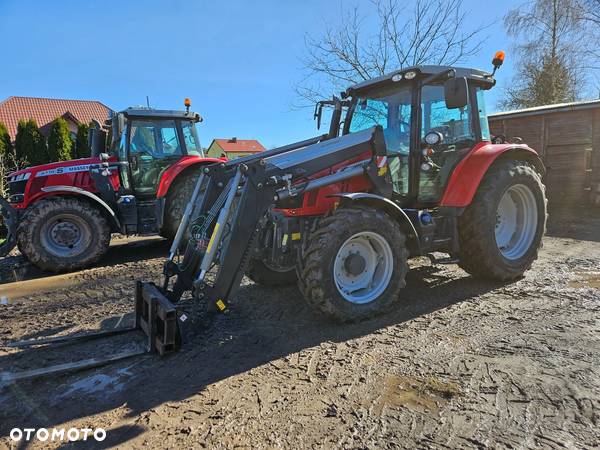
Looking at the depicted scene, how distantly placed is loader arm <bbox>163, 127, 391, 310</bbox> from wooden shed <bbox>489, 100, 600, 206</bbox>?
24.9 ft

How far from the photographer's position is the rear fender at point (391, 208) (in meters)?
3.78

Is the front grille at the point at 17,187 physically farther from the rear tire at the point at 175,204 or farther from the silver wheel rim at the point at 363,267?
the silver wheel rim at the point at 363,267

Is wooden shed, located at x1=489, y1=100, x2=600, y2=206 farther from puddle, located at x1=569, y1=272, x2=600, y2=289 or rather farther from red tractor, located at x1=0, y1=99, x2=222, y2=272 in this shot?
red tractor, located at x1=0, y1=99, x2=222, y2=272

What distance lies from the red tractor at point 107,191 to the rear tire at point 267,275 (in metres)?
2.66

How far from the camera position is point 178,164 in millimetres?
7195

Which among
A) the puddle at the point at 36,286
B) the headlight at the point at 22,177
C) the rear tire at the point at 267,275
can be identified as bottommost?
the puddle at the point at 36,286

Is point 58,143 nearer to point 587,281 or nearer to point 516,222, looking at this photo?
point 516,222

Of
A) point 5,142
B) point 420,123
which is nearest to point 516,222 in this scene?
point 420,123

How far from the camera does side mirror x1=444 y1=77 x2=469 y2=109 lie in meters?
3.88

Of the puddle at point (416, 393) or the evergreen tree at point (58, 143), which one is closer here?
the puddle at point (416, 393)

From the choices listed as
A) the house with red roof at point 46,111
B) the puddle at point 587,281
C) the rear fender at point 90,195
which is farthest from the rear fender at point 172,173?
the house with red roof at point 46,111

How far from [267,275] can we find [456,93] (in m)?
2.68

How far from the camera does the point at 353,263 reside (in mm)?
3809

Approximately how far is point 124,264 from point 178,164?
1.87 m
